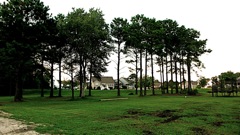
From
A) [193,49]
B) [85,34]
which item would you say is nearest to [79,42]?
[85,34]

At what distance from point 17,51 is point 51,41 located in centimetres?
646

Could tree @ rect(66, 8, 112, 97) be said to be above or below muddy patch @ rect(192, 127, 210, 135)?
above

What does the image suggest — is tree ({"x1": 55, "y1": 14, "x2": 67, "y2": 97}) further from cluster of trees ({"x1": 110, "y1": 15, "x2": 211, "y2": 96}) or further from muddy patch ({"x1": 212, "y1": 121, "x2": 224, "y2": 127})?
muddy patch ({"x1": 212, "y1": 121, "x2": 224, "y2": 127})

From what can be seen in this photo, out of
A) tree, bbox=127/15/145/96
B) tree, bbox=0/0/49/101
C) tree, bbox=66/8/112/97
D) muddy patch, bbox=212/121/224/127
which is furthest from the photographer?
tree, bbox=127/15/145/96

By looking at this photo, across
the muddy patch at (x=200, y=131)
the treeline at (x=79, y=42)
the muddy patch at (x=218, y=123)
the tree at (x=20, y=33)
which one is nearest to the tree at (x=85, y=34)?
the treeline at (x=79, y=42)

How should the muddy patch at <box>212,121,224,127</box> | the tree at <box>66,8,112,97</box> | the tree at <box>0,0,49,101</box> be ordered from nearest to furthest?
the muddy patch at <box>212,121,224,127</box>
the tree at <box>0,0,49,101</box>
the tree at <box>66,8,112,97</box>

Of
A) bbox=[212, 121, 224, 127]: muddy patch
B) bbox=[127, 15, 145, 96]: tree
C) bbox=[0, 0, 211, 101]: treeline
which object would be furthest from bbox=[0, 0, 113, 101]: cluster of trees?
bbox=[212, 121, 224, 127]: muddy patch

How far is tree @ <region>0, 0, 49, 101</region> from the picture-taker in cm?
2825

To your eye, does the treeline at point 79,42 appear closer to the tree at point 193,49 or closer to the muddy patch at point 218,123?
the tree at point 193,49

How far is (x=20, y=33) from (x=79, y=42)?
24.8 feet

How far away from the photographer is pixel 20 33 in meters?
30.2

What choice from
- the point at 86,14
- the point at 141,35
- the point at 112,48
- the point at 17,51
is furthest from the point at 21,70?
the point at 141,35

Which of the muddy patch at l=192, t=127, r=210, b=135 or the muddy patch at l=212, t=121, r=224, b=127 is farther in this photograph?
the muddy patch at l=212, t=121, r=224, b=127

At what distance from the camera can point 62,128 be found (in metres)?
9.60
